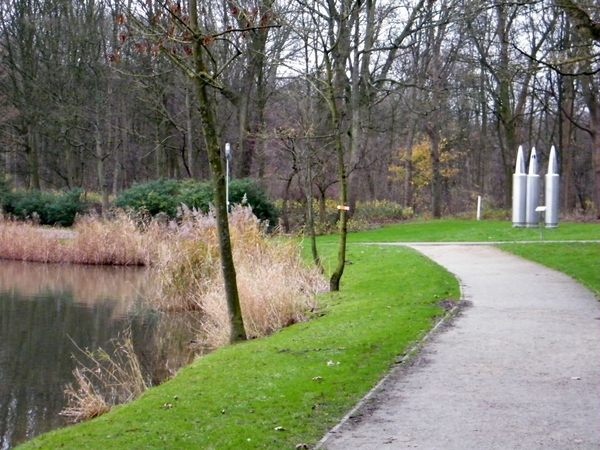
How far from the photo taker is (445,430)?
6.80 m

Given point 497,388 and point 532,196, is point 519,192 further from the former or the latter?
point 497,388

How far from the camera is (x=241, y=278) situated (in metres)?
14.5

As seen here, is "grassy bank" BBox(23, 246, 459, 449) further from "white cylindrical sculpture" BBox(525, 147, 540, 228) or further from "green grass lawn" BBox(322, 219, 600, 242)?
"white cylindrical sculpture" BBox(525, 147, 540, 228)

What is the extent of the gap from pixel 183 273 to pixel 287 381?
33.8 ft

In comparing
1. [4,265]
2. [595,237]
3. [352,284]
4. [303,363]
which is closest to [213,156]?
[303,363]

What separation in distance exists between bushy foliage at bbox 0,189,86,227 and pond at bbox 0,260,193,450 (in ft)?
42.7

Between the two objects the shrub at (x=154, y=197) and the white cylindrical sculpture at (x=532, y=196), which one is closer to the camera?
the white cylindrical sculpture at (x=532, y=196)

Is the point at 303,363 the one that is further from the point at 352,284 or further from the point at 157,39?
the point at 352,284

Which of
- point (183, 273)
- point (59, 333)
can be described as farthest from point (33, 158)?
point (59, 333)

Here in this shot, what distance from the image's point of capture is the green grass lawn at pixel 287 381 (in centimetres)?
700

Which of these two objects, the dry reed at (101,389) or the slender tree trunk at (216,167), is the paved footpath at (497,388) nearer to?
the slender tree trunk at (216,167)

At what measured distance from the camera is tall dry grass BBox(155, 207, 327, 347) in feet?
45.2

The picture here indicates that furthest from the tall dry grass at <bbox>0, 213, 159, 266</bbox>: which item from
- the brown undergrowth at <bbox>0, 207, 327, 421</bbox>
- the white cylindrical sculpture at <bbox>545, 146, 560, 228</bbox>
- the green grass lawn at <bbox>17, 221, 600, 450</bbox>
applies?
the white cylindrical sculpture at <bbox>545, 146, 560, 228</bbox>

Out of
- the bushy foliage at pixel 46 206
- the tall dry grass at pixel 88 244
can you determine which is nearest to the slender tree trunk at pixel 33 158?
the bushy foliage at pixel 46 206
